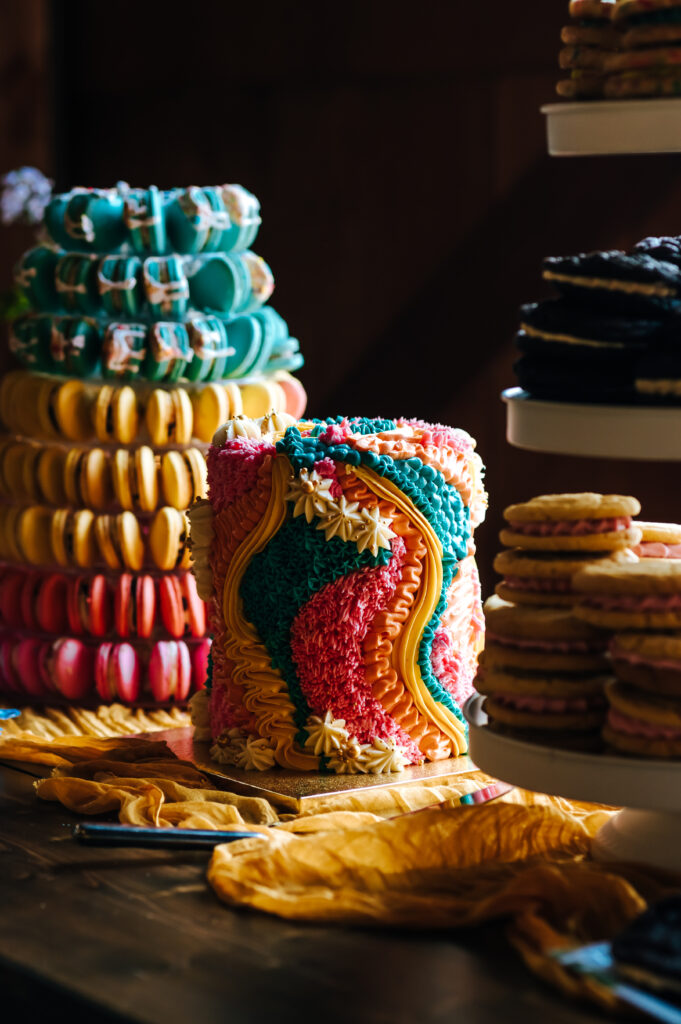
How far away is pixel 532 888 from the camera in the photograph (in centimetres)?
131

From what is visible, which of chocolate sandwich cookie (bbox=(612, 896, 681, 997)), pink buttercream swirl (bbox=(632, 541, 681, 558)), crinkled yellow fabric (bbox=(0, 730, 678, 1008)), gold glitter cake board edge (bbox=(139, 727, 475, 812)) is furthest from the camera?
gold glitter cake board edge (bbox=(139, 727, 475, 812))

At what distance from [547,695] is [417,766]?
46 cm

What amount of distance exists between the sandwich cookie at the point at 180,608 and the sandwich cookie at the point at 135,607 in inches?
0.8

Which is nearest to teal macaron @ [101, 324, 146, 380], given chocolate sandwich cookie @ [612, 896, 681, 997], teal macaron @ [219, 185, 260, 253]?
teal macaron @ [219, 185, 260, 253]

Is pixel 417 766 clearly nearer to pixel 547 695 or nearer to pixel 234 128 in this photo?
pixel 547 695

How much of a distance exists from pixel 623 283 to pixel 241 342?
106 cm

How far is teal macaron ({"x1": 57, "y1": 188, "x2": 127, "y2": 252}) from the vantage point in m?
2.29

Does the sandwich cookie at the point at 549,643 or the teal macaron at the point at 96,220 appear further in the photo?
the teal macaron at the point at 96,220

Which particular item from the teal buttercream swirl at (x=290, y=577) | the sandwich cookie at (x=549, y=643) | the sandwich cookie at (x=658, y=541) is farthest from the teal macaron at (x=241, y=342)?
the sandwich cookie at (x=549, y=643)

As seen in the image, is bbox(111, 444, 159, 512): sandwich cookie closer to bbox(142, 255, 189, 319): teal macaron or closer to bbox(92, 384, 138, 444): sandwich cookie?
bbox(92, 384, 138, 444): sandwich cookie

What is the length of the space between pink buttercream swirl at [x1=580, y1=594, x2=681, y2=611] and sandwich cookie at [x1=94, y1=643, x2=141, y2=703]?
1.12m

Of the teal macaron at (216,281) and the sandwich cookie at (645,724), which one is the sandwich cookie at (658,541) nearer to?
the sandwich cookie at (645,724)

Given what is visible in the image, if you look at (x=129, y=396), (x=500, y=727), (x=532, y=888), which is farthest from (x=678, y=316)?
(x=129, y=396)

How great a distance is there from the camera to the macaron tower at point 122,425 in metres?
2.27
